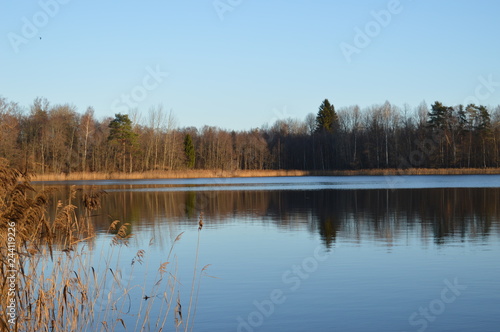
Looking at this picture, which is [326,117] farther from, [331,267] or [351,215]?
[331,267]

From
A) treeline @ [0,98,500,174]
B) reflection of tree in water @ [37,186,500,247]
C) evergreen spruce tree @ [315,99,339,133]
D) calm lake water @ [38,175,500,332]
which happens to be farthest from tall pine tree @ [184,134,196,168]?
calm lake water @ [38,175,500,332]

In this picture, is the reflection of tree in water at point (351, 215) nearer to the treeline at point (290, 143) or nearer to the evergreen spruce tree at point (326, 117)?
the treeline at point (290, 143)

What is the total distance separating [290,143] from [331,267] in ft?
262

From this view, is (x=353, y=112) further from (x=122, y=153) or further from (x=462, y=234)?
(x=462, y=234)

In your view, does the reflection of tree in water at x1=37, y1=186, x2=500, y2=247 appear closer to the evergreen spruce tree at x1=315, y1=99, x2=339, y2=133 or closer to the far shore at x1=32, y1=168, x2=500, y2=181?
the far shore at x1=32, y1=168, x2=500, y2=181

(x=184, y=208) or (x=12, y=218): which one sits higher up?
(x=12, y=218)

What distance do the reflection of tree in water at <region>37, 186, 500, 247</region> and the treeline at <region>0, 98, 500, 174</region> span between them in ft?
118

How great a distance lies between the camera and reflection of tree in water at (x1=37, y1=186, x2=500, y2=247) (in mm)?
16656

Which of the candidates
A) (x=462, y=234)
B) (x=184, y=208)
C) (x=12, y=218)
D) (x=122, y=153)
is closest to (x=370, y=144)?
(x=122, y=153)

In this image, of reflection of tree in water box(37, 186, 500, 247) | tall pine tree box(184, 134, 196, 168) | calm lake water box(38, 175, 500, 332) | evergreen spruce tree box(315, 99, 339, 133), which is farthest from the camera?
evergreen spruce tree box(315, 99, 339, 133)

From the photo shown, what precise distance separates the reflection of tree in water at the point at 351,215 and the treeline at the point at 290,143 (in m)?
35.9

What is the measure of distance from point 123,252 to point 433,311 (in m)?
8.25

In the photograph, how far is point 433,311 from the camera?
27.2 feet

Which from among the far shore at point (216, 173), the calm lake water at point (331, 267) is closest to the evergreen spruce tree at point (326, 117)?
the far shore at point (216, 173)
